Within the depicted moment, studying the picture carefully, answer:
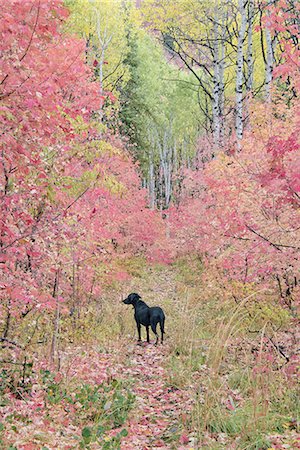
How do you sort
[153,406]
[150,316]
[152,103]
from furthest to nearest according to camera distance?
1. [152,103]
2. [150,316]
3. [153,406]

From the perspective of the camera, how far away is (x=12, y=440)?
448 cm

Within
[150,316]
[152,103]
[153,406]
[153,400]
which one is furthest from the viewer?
[152,103]

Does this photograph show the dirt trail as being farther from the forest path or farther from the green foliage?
the green foliage

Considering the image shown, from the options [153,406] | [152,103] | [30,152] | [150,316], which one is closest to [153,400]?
[153,406]

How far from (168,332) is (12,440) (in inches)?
252

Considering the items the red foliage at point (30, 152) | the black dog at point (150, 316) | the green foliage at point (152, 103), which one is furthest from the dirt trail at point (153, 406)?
the green foliage at point (152, 103)

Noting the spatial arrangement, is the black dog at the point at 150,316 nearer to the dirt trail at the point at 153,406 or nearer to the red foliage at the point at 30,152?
the dirt trail at the point at 153,406

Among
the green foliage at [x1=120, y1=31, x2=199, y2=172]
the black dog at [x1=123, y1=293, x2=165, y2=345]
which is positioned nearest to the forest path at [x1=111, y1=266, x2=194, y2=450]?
the black dog at [x1=123, y1=293, x2=165, y2=345]

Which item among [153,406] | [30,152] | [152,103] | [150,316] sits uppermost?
[152,103]

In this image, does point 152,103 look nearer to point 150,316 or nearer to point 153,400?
point 150,316

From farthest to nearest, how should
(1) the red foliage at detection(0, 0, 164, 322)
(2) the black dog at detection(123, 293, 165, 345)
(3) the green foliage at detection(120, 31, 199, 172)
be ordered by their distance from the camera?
(3) the green foliage at detection(120, 31, 199, 172) → (2) the black dog at detection(123, 293, 165, 345) → (1) the red foliage at detection(0, 0, 164, 322)

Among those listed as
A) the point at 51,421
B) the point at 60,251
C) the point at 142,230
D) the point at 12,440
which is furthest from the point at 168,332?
the point at 142,230

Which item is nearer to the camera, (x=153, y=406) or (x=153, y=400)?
(x=153, y=406)

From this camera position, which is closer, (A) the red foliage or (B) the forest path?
(A) the red foliage
